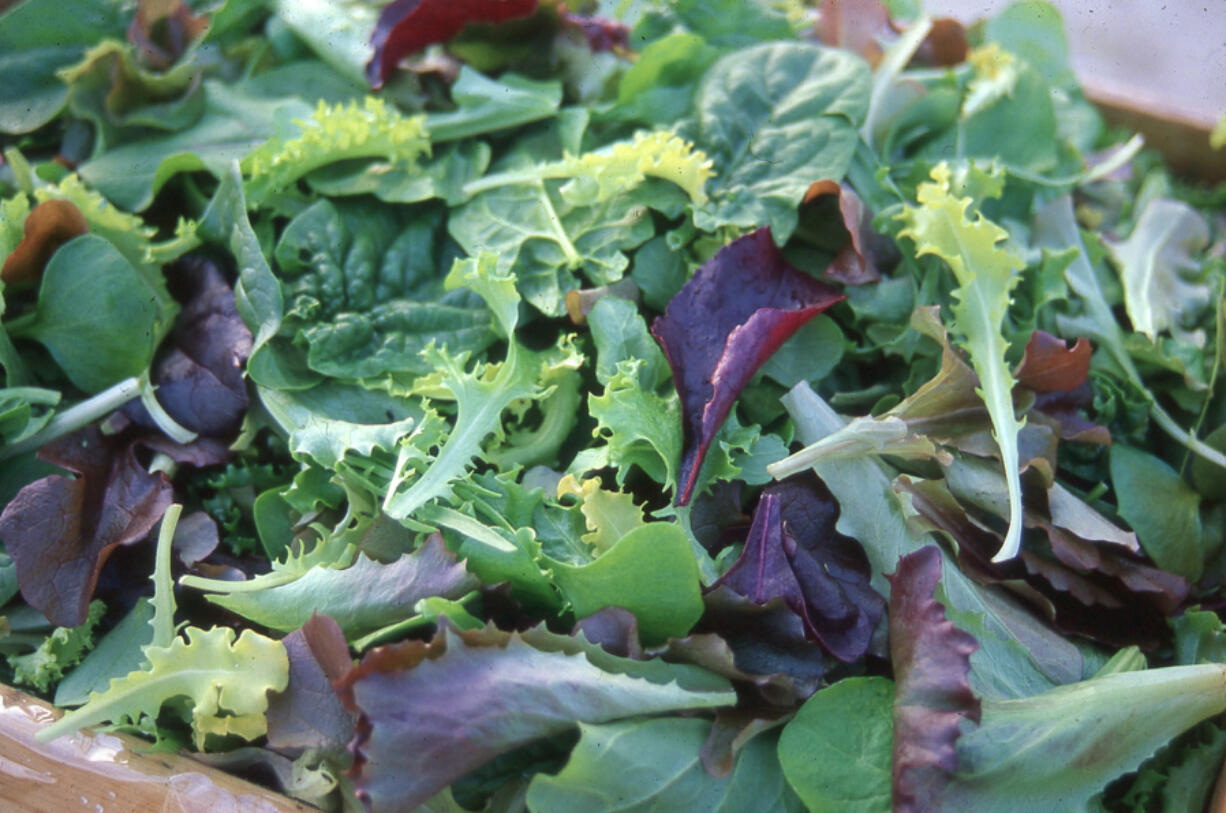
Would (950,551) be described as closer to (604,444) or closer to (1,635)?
(604,444)

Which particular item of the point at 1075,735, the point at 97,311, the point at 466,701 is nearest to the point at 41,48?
the point at 97,311

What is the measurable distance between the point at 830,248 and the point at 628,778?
1.73 feet

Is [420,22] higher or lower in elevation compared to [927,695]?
higher

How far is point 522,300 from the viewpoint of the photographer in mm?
851

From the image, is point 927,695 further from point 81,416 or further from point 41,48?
point 41,48

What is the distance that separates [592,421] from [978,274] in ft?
1.17

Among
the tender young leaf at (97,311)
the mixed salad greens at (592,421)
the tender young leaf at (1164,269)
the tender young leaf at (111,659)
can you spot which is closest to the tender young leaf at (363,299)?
the mixed salad greens at (592,421)

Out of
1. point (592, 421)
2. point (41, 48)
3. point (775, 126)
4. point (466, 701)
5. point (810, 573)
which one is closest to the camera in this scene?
point (466, 701)

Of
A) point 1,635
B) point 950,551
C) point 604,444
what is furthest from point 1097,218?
point 1,635

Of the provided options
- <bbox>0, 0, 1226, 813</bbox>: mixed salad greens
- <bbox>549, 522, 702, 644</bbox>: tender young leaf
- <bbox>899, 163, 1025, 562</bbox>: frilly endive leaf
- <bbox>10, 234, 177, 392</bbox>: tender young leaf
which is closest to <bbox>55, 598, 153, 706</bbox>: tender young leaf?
<bbox>0, 0, 1226, 813</bbox>: mixed salad greens

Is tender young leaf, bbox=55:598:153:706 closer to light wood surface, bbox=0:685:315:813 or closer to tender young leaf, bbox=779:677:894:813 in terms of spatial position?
light wood surface, bbox=0:685:315:813

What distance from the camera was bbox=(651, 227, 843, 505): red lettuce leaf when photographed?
2.33 ft

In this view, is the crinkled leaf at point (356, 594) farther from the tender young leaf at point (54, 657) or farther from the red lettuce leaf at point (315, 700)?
the tender young leaf at point (54, 657)

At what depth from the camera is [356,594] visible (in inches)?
25.9
